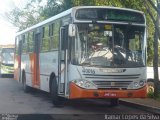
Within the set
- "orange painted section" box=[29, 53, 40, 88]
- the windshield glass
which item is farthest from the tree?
"orange painted section" box=[29, 53, 40, 88]

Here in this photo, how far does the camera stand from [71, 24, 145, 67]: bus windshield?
1332 cm

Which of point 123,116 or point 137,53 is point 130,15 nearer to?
point 137,53

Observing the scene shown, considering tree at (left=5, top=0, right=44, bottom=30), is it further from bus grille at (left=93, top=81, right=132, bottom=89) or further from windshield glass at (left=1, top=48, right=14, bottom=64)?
bus grille at (left=93, top=81, right=132, bottom=89)

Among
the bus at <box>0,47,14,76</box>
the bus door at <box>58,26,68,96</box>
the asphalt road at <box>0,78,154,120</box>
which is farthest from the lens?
the bus at <box>0,47,14,76</box>

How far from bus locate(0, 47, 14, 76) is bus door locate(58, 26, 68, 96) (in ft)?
86.0

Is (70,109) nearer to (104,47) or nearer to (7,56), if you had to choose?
(104,47)

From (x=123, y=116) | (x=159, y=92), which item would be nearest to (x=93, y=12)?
(x=123, y=116)

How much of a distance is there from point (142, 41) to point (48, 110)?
12.7 ft

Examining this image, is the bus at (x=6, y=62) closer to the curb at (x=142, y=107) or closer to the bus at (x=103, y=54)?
the curb at (x=142, y=107)

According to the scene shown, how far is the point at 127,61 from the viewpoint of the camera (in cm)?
1358

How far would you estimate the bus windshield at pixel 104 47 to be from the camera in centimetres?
1332

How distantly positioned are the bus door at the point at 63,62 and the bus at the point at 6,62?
1033 inches

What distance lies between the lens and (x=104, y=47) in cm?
1340

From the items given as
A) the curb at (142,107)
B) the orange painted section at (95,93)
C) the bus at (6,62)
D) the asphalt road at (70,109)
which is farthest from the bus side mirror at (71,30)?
the bus at (6,62)
